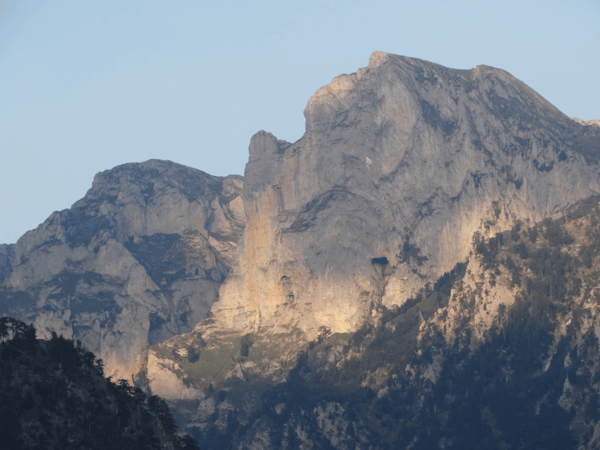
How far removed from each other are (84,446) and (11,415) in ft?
35.5

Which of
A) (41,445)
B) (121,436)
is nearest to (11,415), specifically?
(41,445)

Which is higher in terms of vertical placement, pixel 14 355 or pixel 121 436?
pixel 14 355

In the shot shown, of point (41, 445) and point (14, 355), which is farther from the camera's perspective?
point (14, 355)

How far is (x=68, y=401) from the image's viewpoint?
198625 mm

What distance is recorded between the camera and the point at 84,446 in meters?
191

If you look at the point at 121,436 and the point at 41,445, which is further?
the point at 121,436

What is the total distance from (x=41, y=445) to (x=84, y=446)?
690 cm

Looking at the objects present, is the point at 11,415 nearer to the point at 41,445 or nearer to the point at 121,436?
the point at 41,445

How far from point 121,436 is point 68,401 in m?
8.95

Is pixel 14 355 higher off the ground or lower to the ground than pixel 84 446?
higher

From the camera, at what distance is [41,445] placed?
186 meters

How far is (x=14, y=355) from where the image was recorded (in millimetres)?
198750

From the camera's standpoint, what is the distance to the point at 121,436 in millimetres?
199750

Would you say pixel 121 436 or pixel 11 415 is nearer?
pixel 11 415
